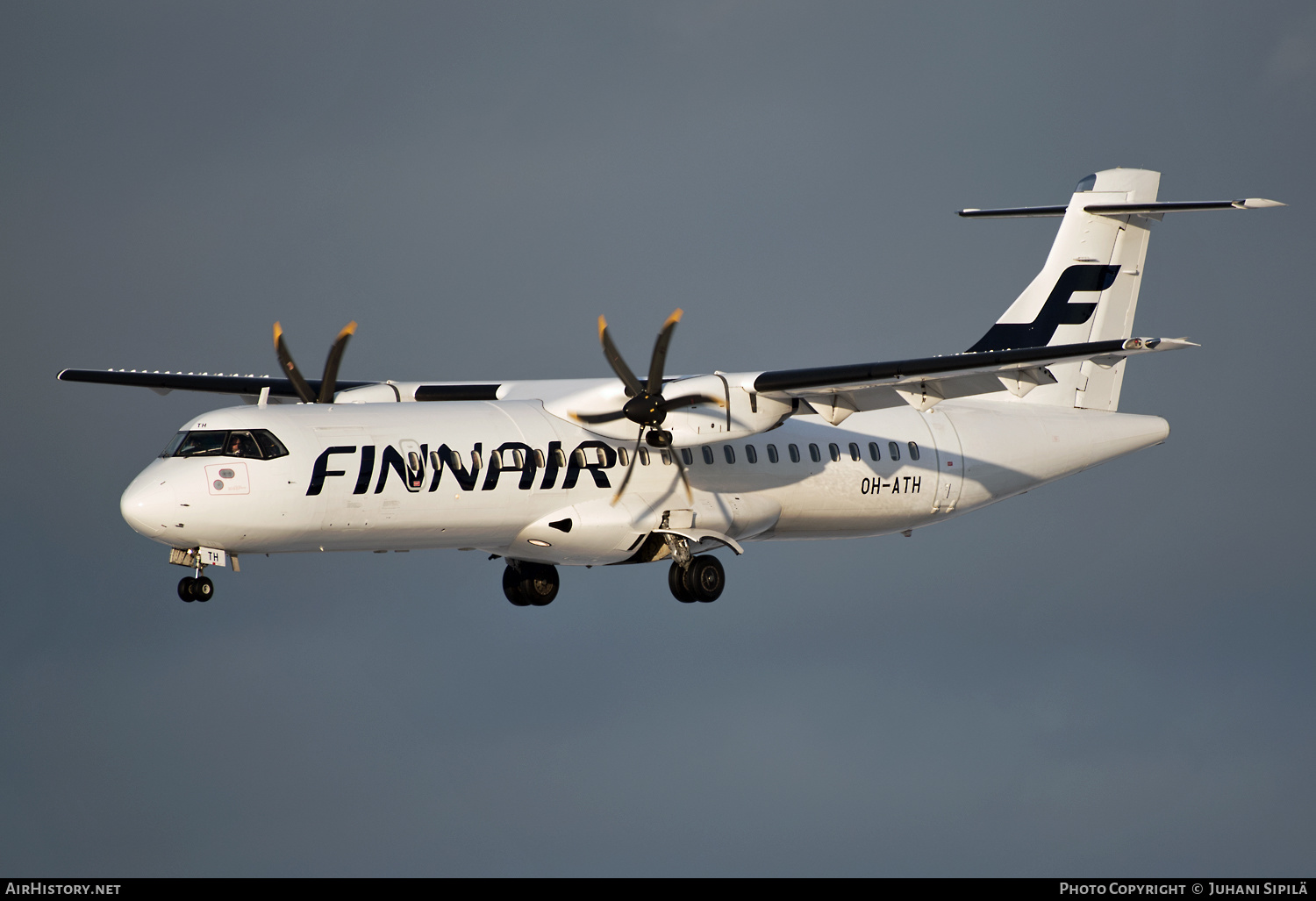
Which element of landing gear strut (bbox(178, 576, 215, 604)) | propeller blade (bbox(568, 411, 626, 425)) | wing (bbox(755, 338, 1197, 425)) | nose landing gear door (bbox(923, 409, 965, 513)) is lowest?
landing gear strut (bbox(178, 576, 215, 604))

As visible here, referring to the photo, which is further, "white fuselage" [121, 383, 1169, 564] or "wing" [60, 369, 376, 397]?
"wing" [60, 369, 376, 397]

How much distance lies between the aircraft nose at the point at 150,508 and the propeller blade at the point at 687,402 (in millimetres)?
7345

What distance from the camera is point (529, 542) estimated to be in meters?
24.4

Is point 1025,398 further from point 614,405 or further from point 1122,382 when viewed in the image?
point 614,405

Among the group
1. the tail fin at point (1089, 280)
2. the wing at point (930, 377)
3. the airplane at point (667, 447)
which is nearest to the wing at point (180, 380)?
the airplane at point (667, 447)

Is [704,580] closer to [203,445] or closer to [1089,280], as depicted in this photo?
[203,445]

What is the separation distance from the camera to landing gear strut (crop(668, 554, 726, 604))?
84.4ft

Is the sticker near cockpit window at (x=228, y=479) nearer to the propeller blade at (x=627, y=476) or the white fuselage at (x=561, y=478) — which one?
the white fuselage at (x=561, y=478)

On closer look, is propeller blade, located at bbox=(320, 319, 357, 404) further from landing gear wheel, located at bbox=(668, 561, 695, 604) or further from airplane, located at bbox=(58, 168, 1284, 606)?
landing gear wheel, located at bbox=(668, 561, 695, 604)

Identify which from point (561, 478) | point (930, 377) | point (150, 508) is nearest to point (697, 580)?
point (561, 478)

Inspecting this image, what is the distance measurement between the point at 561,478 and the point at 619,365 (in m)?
1.95

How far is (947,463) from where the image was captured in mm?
28562

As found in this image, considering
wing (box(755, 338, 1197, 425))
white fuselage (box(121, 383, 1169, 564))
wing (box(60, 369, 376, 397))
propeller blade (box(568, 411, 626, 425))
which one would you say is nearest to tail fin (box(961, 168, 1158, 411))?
white fuselage (box(121, 383, 1169, 564))

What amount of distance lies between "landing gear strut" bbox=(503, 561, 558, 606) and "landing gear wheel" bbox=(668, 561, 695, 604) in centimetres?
240
